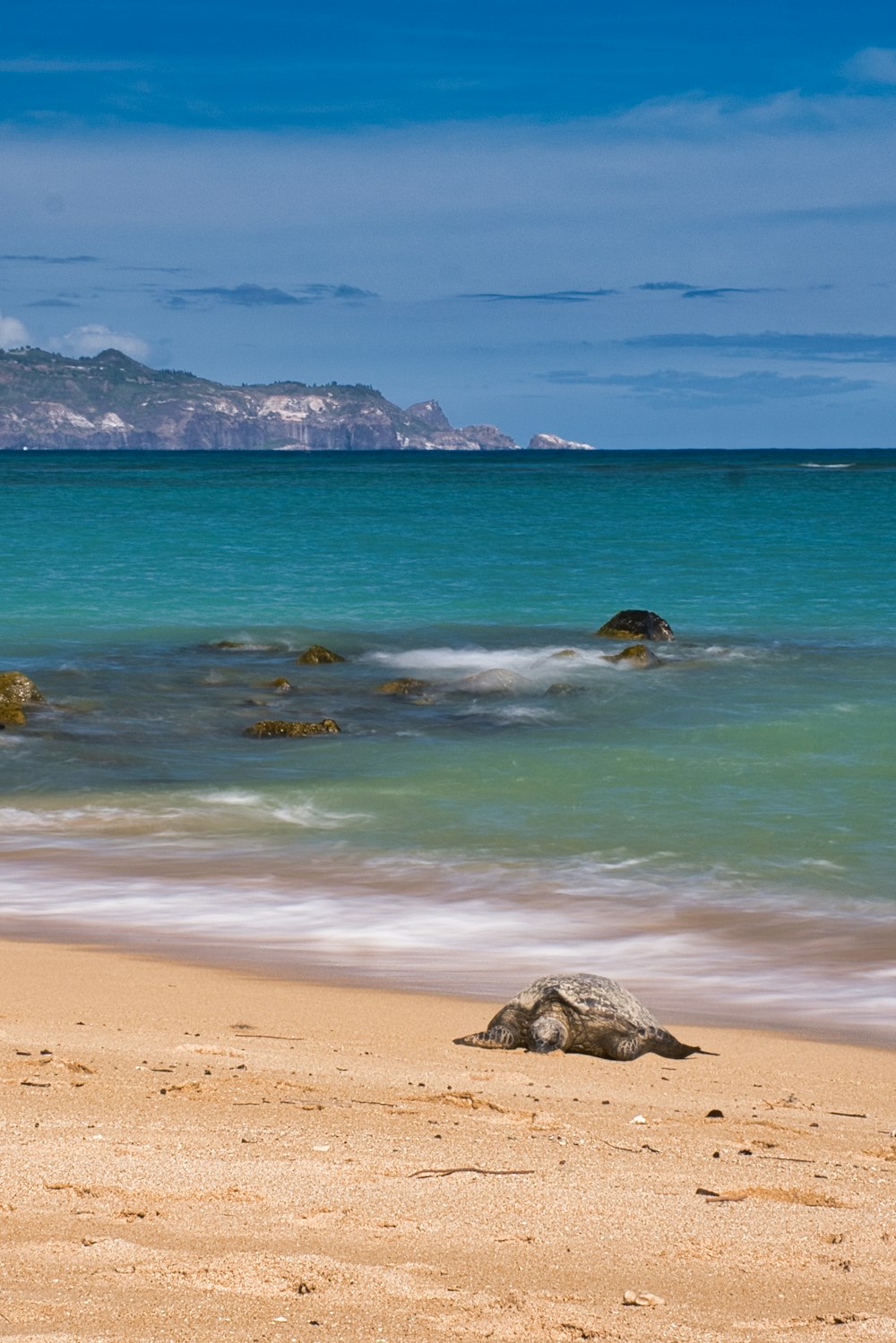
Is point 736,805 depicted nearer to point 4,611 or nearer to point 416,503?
point 4,611

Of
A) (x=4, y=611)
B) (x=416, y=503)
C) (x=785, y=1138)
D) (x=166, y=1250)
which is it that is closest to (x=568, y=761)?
(x=785, y=1138)

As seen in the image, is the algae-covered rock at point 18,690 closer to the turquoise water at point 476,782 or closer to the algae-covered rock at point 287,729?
the turquoise water at point 476,782

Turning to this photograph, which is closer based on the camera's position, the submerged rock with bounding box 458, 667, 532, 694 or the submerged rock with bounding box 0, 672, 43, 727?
the submerged rock with bounding box 0, 672, 43, 727

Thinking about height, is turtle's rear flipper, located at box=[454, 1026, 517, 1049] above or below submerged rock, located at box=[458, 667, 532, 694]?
below

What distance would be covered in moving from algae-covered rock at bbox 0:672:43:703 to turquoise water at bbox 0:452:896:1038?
Answer: 51 centimetres

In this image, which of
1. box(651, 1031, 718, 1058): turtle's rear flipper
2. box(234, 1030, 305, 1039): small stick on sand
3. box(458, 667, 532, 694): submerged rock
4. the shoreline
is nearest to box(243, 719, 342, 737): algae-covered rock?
box(458, 667, 532, 694): submerged rock

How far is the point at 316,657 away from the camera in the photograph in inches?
903

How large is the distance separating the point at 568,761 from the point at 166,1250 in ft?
38.3

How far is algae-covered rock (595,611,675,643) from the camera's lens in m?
25.6

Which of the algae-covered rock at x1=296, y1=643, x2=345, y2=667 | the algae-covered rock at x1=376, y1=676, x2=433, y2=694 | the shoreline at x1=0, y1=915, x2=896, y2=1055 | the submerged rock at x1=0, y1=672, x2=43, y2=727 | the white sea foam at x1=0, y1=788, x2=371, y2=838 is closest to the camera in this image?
the shoreline at x1=0, y1=915, x2=896, y2=1055

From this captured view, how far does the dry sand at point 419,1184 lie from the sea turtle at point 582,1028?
0.11 meters

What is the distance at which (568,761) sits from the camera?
52.4ft

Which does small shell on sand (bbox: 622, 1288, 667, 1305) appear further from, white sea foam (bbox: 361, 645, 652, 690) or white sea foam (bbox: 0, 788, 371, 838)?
white sea foam (bbox: 361, 645, 652, 690)

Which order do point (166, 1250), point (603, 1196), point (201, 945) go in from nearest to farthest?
point (166, 1250)
point (603, 1196)
point (201, 945)
